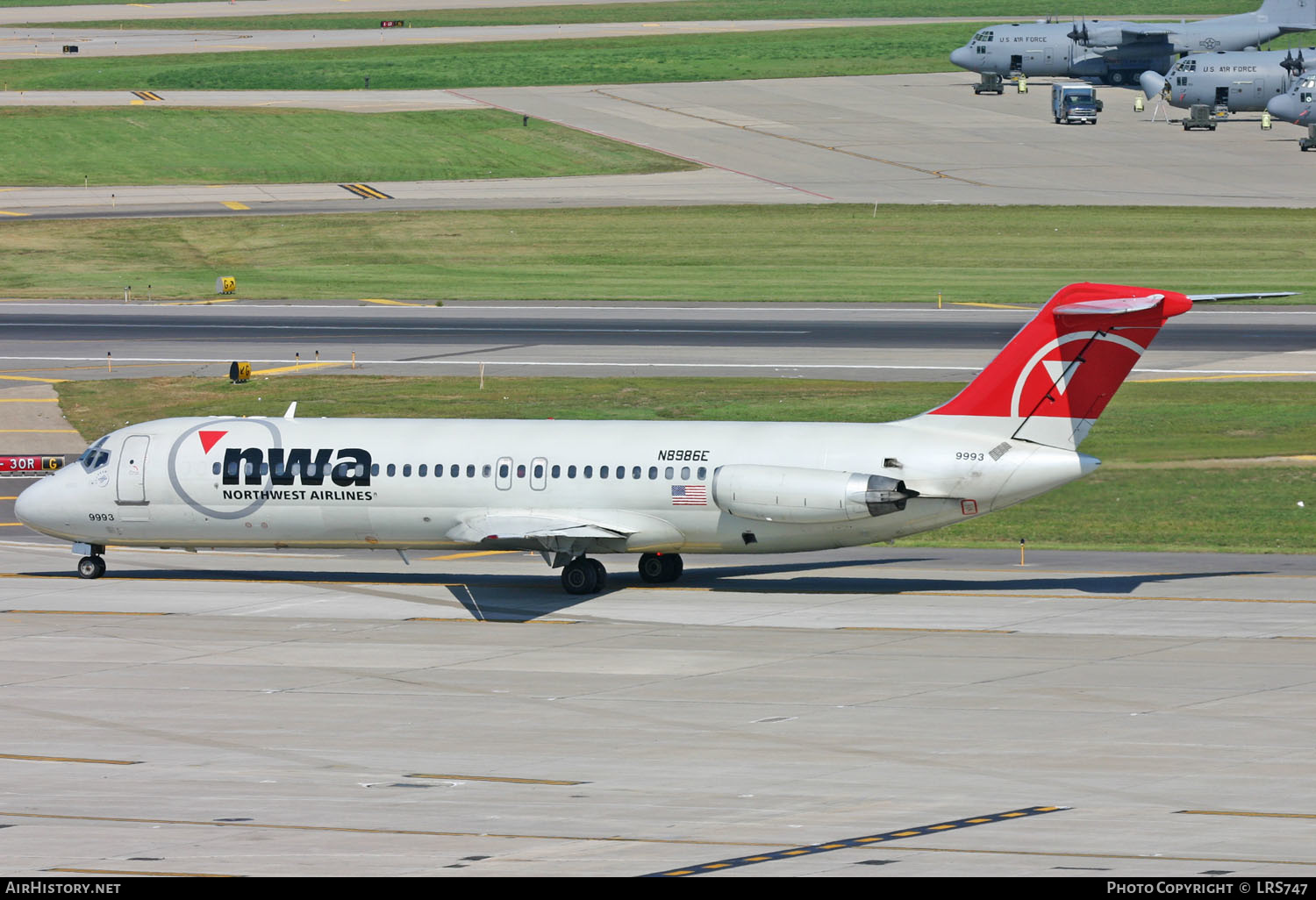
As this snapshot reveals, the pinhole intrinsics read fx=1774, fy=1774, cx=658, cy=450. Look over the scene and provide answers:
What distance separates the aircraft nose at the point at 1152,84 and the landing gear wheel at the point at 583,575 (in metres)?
102

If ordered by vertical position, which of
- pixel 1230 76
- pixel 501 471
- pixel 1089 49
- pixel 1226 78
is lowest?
pixel 501 471

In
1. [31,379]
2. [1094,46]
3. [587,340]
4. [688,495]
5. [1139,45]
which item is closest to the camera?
[688,495]

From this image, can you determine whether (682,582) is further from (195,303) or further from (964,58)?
(964,58)

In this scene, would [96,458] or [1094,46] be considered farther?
[1094,46]

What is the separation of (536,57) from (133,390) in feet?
313

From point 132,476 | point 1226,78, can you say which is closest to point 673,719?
point 132,476

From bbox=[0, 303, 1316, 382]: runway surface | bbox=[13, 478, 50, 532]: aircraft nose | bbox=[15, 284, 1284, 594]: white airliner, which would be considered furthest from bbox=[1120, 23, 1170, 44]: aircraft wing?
bbox=[13, 478, 50, 532]: aircraft nose

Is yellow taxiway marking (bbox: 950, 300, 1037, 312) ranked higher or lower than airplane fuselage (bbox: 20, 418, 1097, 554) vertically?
lower

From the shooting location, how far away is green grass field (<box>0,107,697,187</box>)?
361 feet

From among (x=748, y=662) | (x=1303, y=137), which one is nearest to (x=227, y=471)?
(x=748, y=662)

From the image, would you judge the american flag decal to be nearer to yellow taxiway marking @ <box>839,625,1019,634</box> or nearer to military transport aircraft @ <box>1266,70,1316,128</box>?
yellow taxiway marking @ <box>839,625,1019,634</box>

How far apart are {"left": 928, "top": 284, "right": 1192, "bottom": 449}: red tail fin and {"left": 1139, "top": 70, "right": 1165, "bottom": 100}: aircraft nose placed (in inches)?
3949

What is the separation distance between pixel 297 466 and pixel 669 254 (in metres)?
52.0

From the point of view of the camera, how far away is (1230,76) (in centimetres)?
12400
